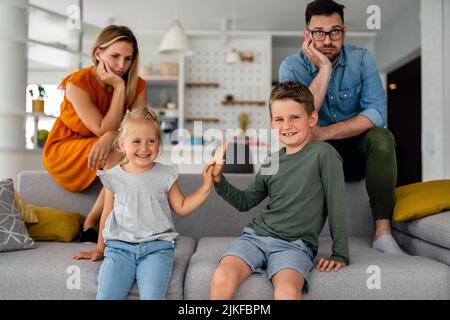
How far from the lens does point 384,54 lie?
20.6 ft

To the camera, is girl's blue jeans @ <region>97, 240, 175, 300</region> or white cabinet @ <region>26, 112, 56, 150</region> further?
white cabinet @ <region>26, 112, 56, 150</region>

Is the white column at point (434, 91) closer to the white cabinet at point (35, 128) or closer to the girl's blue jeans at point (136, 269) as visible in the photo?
the girl's blue jeans at point (136, 269)

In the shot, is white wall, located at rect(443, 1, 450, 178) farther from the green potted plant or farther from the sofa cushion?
the green potted plant

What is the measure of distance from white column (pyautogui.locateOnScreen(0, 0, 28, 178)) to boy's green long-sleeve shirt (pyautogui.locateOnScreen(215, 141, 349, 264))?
3.04m

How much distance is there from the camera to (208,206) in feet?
6.82

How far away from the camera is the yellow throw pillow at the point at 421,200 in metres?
1.71

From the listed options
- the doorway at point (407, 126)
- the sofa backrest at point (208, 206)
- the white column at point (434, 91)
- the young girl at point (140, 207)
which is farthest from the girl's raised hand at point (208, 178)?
the doorway at point (407, 126)

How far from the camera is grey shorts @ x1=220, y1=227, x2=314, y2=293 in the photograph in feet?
4.47

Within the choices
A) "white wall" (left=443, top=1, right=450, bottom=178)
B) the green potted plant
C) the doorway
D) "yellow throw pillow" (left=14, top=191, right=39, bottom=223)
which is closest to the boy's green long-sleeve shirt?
"yellow throw pillow" (left=14, top=191, right=39, bottom=223)

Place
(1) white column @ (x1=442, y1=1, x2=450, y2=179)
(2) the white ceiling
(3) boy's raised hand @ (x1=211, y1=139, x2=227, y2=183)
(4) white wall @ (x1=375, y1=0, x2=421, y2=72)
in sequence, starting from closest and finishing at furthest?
(3) boy's raised hand @ (x1=211, y1=139, x2=227, y2=183) < (1) white column @ (x1=442, y1=1, x2=450, y2=179) < (4) white wall @ (x1=375, y1=0, x2=421, y2=72) < (2) the white ceiling

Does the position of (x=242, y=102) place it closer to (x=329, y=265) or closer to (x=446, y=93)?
(x=446, y=93)

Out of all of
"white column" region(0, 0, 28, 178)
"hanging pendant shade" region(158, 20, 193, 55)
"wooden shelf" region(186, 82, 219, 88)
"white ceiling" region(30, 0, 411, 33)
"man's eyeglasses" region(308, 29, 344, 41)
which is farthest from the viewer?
"wooden shelf" region(186, 82, 219, 88)

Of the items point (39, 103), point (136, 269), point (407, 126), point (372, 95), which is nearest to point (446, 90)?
point (372, 95)

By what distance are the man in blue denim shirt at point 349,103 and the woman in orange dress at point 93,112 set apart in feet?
2.24
